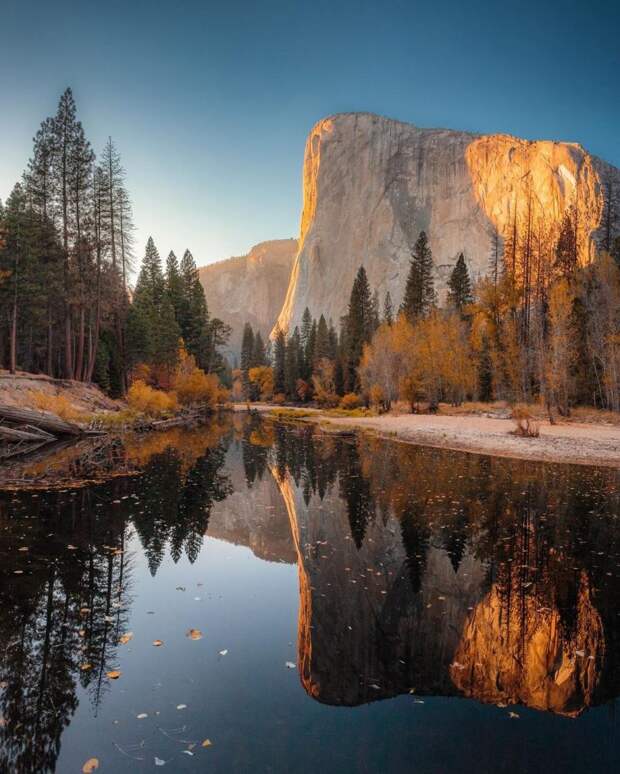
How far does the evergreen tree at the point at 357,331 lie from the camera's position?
62.9 m

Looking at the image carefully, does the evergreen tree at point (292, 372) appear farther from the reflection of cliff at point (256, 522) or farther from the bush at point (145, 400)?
the reflection of cliff at point (256, 522)

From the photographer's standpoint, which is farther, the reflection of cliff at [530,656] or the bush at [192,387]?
the bush at [192,387]

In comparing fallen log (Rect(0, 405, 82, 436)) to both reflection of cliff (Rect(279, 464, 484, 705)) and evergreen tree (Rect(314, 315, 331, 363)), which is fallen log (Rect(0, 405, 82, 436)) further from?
evergreen tree (Rect(314, 315, 331, 363))

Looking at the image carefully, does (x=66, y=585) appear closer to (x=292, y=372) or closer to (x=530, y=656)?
(x=530, y=656)

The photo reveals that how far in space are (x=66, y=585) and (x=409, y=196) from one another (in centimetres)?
12330

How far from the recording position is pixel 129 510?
34.4 feet

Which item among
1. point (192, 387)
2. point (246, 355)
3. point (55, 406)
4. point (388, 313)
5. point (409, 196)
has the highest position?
point (409, 196)

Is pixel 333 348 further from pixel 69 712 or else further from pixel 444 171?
pixel 69 712

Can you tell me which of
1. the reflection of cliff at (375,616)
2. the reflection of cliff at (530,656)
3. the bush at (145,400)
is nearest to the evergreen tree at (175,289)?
the bush at (145,400)

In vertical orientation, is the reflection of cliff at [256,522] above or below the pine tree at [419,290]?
below

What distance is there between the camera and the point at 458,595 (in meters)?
Result: 6.56

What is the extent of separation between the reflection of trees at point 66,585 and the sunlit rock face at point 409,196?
317 feet

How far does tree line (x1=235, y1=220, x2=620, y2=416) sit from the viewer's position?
32.5m

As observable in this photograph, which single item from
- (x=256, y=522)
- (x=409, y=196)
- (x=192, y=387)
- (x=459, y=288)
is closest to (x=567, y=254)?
(x=459, y=288)
